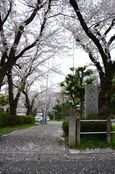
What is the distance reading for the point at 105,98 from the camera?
1566 cm

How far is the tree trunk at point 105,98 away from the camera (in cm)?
1525

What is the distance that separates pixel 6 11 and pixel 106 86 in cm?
774

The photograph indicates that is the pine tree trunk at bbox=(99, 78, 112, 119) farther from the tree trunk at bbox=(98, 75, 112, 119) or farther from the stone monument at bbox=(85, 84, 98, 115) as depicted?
the stone monument at bbox=(85, 84, 98, 115)

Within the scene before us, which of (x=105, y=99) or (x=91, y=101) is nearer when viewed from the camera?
(x=105, y=99)

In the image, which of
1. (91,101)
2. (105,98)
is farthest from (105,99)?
(91,101)

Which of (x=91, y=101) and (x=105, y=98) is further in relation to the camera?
(x=91, y=101)

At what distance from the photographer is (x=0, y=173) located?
7.25 m

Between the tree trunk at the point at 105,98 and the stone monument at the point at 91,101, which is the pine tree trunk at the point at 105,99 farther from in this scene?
the stone monument at the point at 91,101

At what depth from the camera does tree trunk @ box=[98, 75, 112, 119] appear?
15250 millimetres

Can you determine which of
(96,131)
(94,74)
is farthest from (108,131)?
(94,74)

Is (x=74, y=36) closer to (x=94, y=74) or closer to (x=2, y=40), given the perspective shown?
(x=2, y=40)

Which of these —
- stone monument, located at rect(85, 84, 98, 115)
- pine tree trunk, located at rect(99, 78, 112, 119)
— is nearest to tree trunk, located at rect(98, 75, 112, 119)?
pine tree trunk, located at rect(99, 78, 112, 119)

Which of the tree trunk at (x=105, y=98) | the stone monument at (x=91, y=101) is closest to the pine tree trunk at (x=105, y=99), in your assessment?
the tree trunk at (x=105, y=98)

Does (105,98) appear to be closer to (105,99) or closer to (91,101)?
(105,99)
